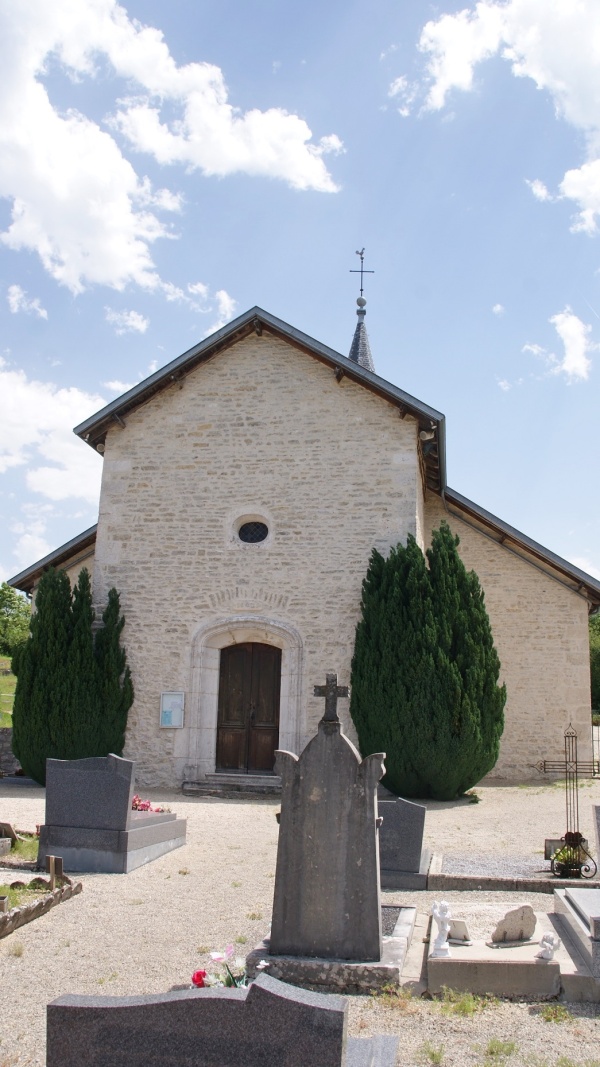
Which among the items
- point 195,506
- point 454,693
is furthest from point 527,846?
point 195,506

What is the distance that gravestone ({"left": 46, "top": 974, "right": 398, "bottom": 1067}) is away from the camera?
8.68 ft

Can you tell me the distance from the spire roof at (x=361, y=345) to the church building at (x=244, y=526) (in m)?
7.56

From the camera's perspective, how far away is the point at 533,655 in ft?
51.7

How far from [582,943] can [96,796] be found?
4286 mm

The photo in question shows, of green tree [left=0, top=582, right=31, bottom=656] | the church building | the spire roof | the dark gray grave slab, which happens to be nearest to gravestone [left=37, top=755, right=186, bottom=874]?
the dark gray grave slab

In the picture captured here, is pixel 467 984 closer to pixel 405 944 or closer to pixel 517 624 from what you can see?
pixel 405 944

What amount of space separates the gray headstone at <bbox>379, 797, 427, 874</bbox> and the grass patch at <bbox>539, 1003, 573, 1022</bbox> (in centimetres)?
276

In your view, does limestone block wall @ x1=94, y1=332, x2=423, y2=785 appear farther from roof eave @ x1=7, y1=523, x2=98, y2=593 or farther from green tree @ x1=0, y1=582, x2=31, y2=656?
green tree @ x1=0, y1=582, x2=31, y2=656

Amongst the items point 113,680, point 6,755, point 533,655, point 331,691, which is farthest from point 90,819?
point 533,655

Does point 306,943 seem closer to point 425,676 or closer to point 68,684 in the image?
point 425,676

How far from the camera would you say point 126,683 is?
13.5 m

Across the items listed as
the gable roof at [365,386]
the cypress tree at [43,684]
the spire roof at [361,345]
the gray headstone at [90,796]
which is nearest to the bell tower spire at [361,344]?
the spire roof at [361,345]

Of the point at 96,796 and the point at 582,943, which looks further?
the point at 96,796

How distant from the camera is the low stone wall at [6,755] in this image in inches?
599
